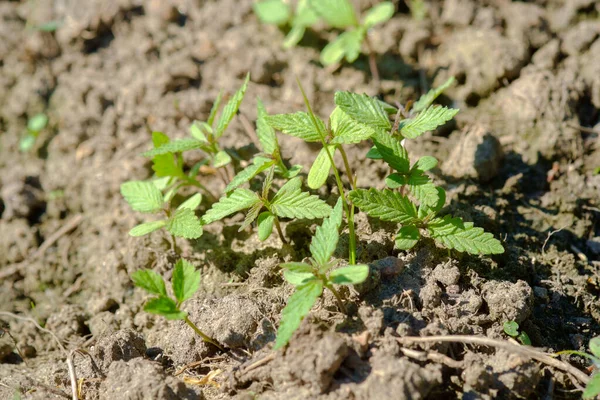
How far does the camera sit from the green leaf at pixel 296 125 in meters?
2.11

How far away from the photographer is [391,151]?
2.09 meters

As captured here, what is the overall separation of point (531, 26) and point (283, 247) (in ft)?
6.81

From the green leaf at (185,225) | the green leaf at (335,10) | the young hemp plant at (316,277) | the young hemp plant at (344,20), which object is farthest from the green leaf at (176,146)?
the green leaf at (335,10)

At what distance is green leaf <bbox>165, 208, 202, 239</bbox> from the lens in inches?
84.8

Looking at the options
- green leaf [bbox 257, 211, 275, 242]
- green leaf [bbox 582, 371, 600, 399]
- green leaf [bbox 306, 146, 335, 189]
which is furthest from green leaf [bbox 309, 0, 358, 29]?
green leaf [bbox 582, 371, 600, 399]

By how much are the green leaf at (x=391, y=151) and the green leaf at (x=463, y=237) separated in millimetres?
251

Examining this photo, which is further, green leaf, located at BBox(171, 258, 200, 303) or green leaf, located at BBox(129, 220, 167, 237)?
green leaf, located at BBox(129, 220, 167, 237)

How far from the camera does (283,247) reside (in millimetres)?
2340

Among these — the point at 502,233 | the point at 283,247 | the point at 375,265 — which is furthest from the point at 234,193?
the point at 502,233

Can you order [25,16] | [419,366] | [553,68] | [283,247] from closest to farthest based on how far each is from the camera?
[419,366]
[283,247]
[553,68]
[25,16]

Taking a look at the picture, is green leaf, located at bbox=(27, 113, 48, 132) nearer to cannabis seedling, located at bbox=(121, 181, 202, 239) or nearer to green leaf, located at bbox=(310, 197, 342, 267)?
cannabis seedling, located at bbox=(121, 181, 202, 239)

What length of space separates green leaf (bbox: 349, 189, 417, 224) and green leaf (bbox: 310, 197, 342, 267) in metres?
0.14

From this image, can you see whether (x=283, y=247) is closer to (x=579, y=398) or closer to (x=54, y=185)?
(x=579, y=398)

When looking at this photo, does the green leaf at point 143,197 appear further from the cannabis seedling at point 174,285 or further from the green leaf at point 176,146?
the cannabis seedling at point 174,285
